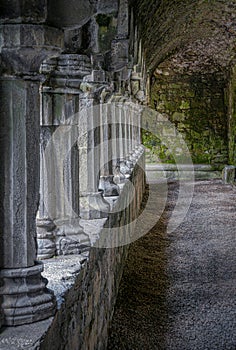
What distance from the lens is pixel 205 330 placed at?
3.80 m

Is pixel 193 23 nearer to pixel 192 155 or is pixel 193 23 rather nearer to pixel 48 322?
pixel 192 155

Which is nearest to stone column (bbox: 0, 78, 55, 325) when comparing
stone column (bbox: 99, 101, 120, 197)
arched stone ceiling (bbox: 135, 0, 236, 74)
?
stone column (bbox: 99, 101, 120, 197)

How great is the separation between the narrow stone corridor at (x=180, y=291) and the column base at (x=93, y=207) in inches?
27.6

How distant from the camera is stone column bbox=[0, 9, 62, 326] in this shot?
6.09ft

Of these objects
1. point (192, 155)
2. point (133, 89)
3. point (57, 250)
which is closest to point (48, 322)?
point (57, 250)

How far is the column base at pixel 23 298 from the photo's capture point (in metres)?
1.85

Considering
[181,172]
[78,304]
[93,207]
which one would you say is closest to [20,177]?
[78,304]

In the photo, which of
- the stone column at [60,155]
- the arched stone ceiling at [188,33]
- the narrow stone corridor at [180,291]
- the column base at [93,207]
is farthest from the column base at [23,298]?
the arched stone ceiling at [188,33]

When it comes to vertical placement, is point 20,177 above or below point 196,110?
Answer: below

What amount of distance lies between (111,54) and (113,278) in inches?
62.7

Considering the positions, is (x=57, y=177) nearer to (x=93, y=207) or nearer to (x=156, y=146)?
(x=93, y=207)

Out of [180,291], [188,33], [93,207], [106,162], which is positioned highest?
[188,33]

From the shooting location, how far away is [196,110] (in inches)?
608

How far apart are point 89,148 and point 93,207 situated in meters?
0.47
